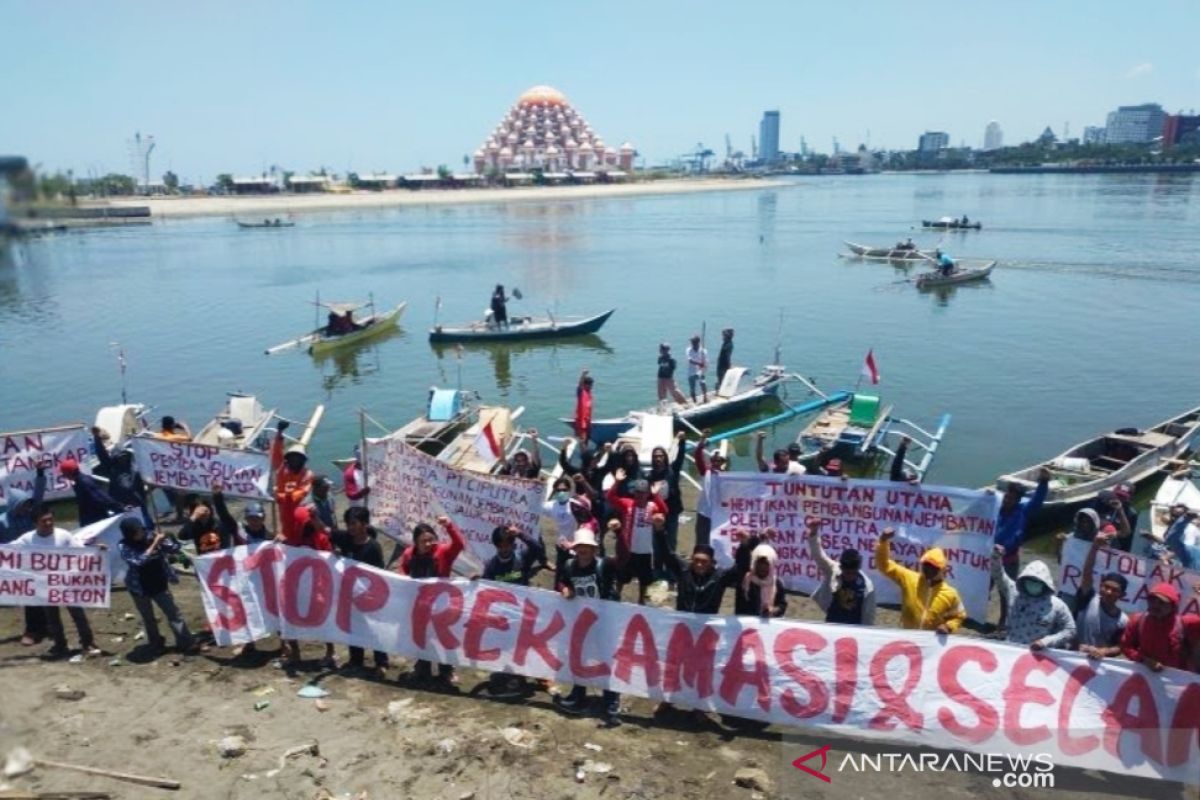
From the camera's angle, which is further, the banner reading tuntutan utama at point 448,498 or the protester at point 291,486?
the banner reading tuntutan utama at point 448,498

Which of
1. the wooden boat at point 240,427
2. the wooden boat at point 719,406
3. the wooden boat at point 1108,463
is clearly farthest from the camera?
the wooden boat at point 719,406

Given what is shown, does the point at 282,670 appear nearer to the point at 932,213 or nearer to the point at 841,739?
the point at 841,739

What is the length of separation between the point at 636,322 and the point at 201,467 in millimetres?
30990

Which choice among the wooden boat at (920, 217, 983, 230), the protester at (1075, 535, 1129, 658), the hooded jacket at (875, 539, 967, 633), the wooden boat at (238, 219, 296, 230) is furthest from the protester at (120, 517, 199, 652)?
the wooden boat at (238, 219, 296, 230)

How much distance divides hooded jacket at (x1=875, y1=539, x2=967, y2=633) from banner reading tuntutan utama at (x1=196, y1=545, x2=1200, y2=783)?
271 millimetres

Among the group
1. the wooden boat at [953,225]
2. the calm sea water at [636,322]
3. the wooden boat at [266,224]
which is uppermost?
the wooden boat at [266,224]

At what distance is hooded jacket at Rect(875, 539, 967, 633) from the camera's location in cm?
733

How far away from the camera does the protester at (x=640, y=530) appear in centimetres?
968

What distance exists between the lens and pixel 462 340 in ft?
116

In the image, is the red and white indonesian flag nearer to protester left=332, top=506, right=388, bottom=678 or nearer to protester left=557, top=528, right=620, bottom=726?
protester left=332, top=506, right=388, bottom=678

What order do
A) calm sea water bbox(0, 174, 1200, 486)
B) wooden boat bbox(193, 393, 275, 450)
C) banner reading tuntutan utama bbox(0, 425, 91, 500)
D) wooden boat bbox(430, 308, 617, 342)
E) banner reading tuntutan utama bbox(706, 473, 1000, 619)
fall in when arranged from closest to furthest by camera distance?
banner reading tuntutan utama bbox(706, 473, 1000, 619) < banner reading tuntutan utama bbox(0, 425, 91, 500) < wooden boat bbox(193, 393, 275, 450) < calm sea water bbox(0, 174, 1200, 486) < wooden boat bbox(430, 308, 617, 342)

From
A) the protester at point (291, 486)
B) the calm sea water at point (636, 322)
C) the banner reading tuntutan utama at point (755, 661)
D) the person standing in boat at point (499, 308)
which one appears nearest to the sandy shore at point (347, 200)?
the calm sea water at point (636, 322)

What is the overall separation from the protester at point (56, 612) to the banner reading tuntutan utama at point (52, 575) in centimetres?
7

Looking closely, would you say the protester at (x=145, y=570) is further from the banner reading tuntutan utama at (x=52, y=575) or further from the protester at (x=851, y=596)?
the protester at (x=851, y=596)
